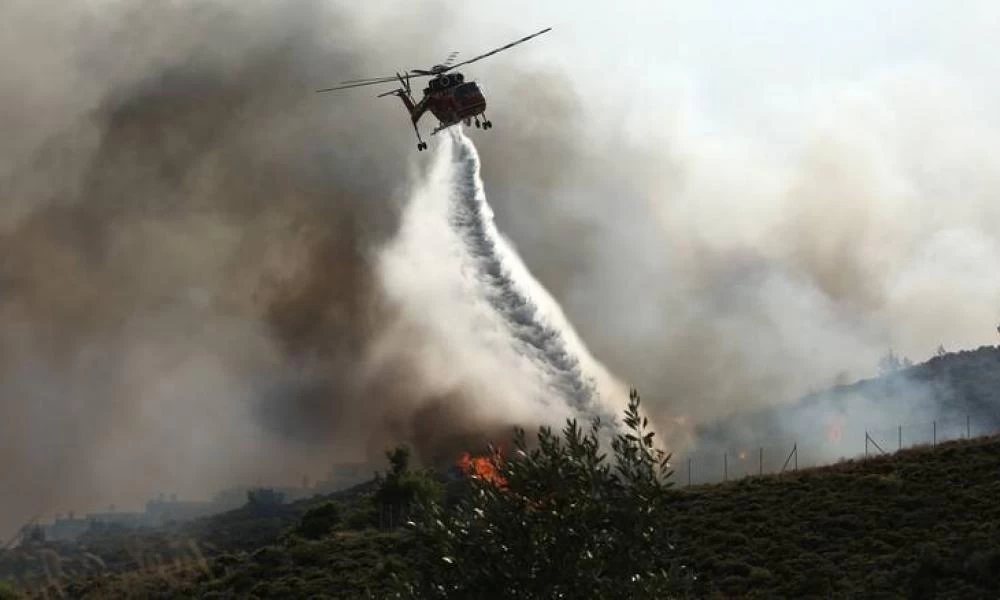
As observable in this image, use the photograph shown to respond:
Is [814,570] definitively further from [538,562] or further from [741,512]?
[538,562]

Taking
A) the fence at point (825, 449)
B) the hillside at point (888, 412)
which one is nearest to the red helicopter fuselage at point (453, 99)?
the fence at point (825, 449)

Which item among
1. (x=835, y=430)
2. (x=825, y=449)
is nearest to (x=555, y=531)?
(x=825, y=449)

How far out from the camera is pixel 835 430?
14988 cm

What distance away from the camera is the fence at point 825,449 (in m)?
129

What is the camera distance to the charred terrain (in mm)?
39250

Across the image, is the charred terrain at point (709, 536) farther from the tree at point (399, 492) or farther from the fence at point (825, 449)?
the fence at point (825, 449)

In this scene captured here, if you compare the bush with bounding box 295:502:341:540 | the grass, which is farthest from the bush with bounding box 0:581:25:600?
the grass

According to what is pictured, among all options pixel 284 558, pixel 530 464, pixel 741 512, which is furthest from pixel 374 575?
pixel 530 464

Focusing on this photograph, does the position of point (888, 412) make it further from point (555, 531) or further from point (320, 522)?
point (555, 531)

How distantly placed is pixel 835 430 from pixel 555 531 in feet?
384

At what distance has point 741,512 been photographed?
85.7 metres

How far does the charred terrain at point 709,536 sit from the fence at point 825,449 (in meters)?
33.2

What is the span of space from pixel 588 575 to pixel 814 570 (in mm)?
37162

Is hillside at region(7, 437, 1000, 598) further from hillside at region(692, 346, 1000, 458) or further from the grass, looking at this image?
hillside at region(692, 346, 1000, 458)
